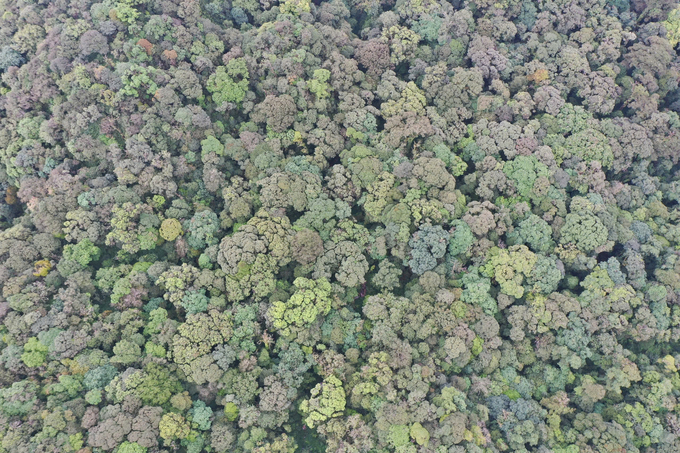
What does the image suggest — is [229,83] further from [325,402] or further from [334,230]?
[325,402]

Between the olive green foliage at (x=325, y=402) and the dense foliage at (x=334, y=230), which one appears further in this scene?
the dense foliage at (x=334, y=230)

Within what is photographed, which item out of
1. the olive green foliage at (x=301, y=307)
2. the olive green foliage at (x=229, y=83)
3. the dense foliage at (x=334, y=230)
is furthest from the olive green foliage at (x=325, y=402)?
the olive green foliage at (x=229, y=83)

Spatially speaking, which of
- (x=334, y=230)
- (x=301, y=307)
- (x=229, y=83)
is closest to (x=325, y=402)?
(x=301, y=307)

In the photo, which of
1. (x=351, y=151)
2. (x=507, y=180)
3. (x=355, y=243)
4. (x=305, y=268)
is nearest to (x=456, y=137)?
(x=507, y=180)

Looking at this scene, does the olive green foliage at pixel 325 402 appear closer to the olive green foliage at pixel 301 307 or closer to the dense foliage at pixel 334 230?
the dense foliage at pixel 334 230

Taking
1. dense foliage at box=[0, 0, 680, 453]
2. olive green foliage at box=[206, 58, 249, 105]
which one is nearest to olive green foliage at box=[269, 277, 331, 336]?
dense foliage at box=[0, 0, 680, 453]

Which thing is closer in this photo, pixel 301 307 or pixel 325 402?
pixel 325 402

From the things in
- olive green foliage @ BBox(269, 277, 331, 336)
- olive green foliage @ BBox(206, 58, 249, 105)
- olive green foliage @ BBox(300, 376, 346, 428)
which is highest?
olive green foliage @ BBox(206, 58, 249, 105)

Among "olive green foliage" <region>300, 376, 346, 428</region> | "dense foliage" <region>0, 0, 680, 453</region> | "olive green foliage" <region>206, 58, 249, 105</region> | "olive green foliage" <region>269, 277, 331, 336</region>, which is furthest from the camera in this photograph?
"olive green foliage" <region>206, 58, 249, 105</region>

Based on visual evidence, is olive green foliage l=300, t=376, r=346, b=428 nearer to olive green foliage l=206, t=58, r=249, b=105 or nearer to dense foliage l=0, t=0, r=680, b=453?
dense foliage l=0, t=0, r=680, b=453
